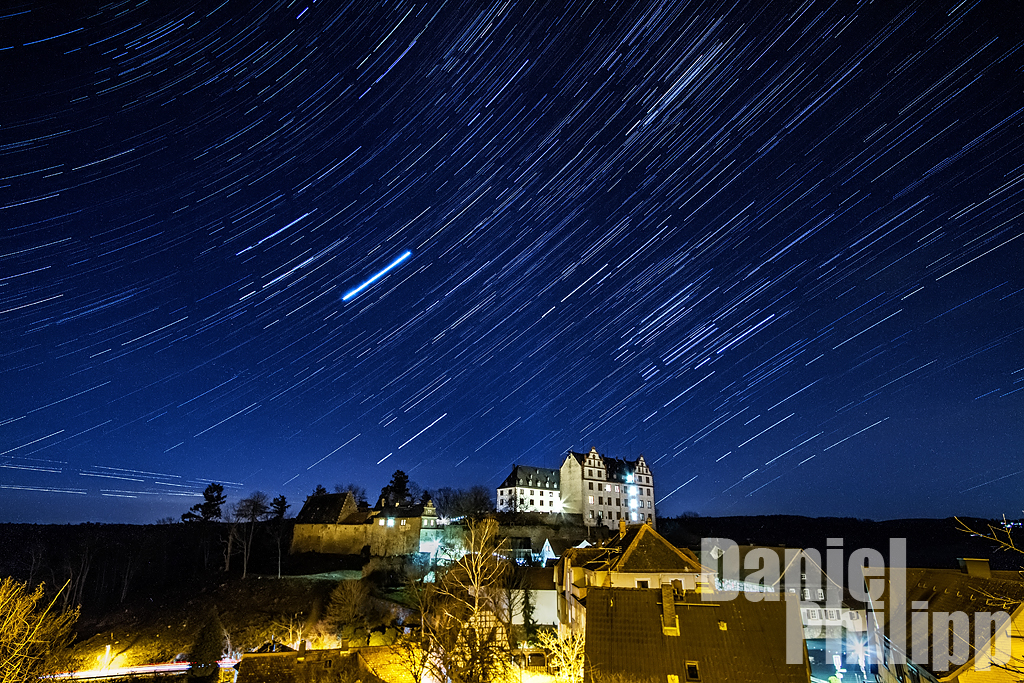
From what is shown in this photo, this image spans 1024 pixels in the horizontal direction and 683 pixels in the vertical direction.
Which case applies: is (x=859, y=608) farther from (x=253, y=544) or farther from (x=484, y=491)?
(x=253, y=544)

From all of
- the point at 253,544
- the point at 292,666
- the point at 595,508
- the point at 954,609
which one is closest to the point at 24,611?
the point at 292,666

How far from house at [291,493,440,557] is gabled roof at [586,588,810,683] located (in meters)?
53.0

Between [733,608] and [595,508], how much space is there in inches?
2900

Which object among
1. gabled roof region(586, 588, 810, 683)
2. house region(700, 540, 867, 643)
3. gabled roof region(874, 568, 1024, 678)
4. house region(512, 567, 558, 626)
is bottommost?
house region(512, 567, 558, 626)

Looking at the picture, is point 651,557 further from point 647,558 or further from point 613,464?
point 613,464

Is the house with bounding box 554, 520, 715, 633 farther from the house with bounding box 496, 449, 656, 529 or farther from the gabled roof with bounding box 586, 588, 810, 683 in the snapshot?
the house with bounding box 496, 449, 656, 529

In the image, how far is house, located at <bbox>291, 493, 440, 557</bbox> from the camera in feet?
235

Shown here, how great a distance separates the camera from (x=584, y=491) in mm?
94375

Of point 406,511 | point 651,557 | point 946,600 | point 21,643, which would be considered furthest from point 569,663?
point 406,511

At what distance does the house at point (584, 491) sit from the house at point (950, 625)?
66.8 metres

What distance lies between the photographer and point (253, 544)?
272 ft

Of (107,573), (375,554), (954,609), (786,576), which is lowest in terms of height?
(107,573)

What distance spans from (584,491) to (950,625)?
75830mm

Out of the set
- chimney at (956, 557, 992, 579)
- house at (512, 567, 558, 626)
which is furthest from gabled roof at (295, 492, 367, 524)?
chimney at (956, 557, 992, 579)
